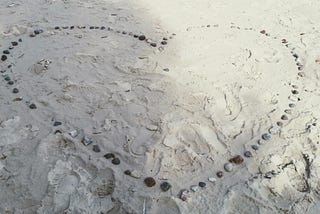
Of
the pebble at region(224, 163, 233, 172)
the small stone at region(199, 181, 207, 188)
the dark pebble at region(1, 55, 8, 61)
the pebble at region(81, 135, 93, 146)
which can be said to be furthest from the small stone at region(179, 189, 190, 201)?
Result: the dark pebble at region(1, 55, 8, 61)

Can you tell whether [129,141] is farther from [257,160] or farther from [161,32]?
[161,32]

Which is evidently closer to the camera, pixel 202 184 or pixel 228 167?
pixel 202 184

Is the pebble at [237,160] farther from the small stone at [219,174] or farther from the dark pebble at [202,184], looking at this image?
the dark pebble at [202,184]

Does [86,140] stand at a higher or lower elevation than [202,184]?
lower

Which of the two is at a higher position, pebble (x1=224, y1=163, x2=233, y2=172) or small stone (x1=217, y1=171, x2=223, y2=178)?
pebble (x1=224, y1=163, x2=233, y2=172)

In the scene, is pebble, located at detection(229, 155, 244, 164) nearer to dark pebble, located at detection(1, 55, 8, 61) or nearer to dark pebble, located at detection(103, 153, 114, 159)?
dark pebble, located at detection(103, 153, 114, 159)

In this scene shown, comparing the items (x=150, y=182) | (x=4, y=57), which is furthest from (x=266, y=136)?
(x=4, y=57)

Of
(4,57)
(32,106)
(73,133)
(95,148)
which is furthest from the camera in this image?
(4,57)

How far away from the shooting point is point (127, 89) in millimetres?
4320

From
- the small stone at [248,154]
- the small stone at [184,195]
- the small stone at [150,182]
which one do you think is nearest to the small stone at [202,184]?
the small stone at [184,195]

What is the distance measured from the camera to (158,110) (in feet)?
13.4

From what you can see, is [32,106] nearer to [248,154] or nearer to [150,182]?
[150,182]

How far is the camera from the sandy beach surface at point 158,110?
10.9 feet

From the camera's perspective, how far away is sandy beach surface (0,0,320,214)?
3309 mm
